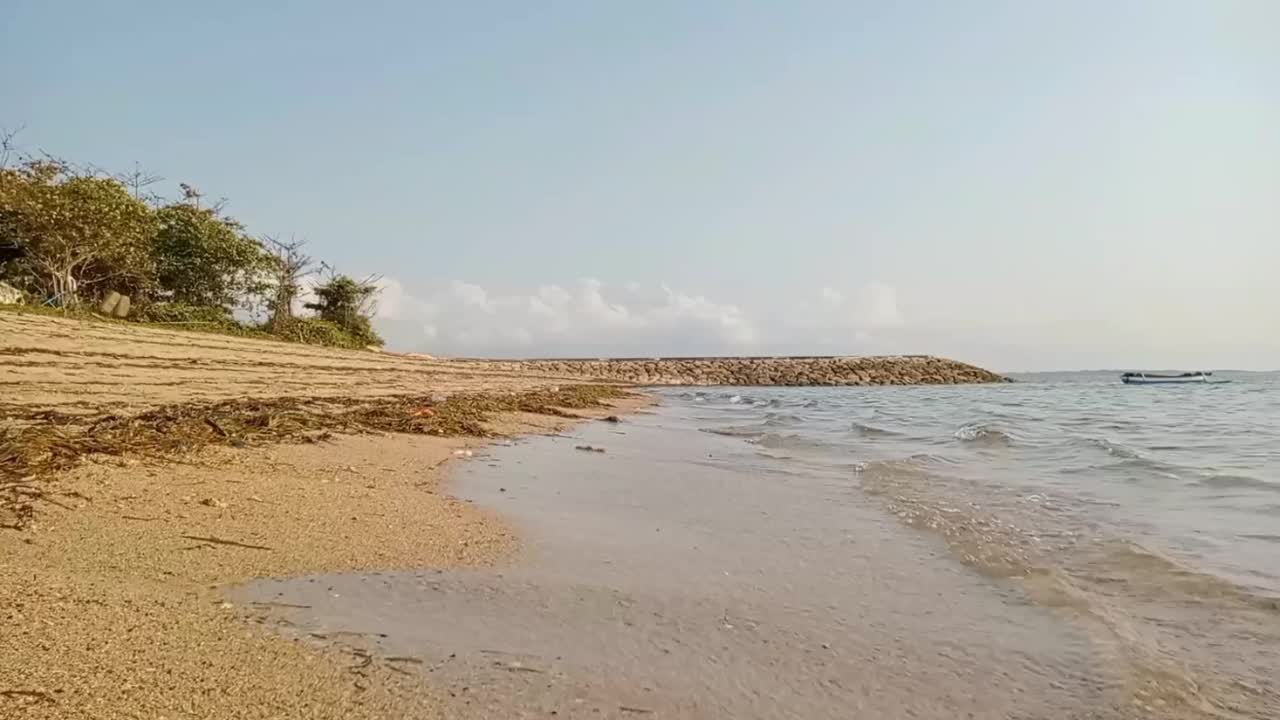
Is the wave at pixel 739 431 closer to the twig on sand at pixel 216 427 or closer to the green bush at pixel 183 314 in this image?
the twig on sand at pixel 216 427

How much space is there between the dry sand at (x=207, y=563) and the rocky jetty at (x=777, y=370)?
38461 millimetres

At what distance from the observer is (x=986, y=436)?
471 inches

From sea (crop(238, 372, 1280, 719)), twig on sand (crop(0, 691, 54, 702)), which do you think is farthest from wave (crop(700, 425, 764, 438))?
twig on sand (crop(0, 691, 54, 702))

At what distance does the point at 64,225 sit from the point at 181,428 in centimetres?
2223

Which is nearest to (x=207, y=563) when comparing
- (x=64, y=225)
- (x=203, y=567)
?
(x=203, y=567)

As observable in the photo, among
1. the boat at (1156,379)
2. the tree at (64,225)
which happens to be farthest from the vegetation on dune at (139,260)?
the boat at (1156,379)

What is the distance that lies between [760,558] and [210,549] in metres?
2.84

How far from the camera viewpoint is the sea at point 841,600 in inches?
94.0

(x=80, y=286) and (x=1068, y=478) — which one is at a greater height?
(x=80, y=286)

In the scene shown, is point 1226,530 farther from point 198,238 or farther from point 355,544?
point 198,238

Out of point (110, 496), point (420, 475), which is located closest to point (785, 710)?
point (110, 496)

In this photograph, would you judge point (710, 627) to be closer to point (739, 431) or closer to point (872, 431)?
point (739, 431)

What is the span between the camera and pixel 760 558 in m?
4.11

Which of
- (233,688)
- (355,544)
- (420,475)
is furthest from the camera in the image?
(420,475)
